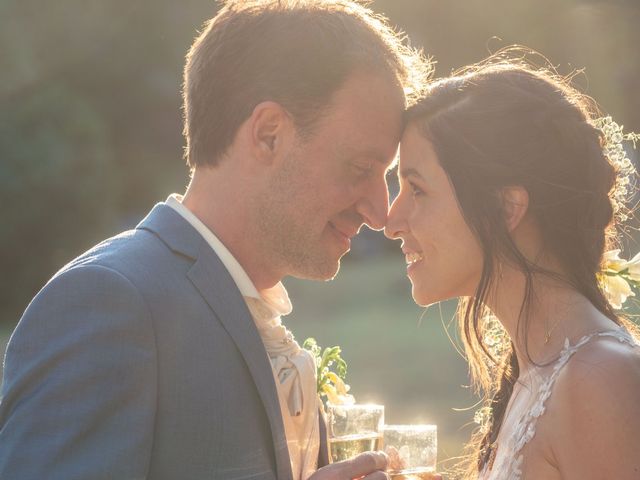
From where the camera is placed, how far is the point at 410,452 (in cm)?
326

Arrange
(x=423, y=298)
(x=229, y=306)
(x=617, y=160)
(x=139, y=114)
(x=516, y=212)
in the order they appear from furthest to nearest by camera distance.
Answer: (x=139, y=114) < (x=617, y=160) < (x=423, y=298) < (x=516, y=212) < (x=229, y=306)

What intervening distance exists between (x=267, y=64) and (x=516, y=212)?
3.24 feet

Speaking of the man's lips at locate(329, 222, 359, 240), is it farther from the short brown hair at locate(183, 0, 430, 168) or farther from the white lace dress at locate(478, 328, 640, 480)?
the white lace dress at locate(478, 328, 640, 480)

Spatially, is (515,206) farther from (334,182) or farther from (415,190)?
(334,182)

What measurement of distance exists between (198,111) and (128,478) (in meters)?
1.40

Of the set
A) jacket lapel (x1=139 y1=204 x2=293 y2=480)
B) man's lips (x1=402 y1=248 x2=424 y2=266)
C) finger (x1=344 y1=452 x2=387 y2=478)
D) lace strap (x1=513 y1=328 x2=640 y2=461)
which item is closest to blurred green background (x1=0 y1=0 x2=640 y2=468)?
man's lips (x1=402 y1=248 x2=424 y2=266)

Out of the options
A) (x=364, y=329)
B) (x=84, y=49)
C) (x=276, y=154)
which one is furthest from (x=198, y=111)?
(x=364, y=329)

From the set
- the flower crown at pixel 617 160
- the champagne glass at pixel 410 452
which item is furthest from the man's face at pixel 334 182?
the flower crown at pixel 617 160

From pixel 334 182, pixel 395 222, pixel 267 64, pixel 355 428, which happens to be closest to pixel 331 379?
pixel 355 428

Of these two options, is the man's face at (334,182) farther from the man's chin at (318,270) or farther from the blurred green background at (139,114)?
the blurred green background at (139,114)

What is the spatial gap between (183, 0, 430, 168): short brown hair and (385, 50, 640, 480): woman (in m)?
0.33

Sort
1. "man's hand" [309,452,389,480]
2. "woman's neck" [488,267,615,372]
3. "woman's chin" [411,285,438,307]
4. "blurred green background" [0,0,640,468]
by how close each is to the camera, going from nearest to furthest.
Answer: "man's hand" [309,452,389,480]
"woman's neck" [488,267,615,372]
"woman's chin" [411,285,438,307]
"blurred green background" [0,0,640,468]

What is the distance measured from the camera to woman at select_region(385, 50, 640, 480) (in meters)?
3.33

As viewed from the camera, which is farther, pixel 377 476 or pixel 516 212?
pixel 516 212
